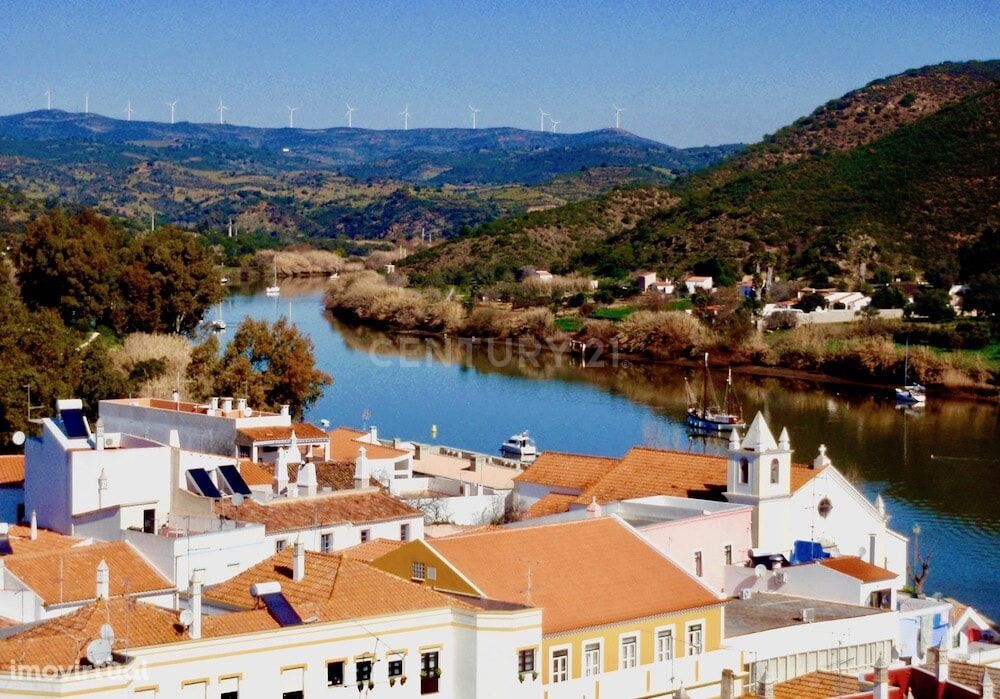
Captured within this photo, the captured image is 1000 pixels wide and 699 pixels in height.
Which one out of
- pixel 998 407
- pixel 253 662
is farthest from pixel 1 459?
pixel 998 407

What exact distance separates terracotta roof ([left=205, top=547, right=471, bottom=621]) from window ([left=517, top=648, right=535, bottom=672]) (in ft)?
2.03

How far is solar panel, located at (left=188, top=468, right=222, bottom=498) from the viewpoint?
71.5ft

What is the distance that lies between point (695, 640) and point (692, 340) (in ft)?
176

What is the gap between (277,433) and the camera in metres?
28.8

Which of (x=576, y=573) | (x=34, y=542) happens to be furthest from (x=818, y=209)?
(x=576, y=573)

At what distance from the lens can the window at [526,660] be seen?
14477mm

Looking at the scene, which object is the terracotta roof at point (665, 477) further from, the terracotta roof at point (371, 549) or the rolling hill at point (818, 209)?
the rolling hill at point (818, 209)

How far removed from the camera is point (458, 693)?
14.2 m

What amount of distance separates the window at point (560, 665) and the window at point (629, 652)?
763 mm

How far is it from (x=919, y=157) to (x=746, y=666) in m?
78.8

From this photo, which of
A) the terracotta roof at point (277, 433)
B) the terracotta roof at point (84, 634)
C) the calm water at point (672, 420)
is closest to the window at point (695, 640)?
the terracotta roof at point (84, 634)

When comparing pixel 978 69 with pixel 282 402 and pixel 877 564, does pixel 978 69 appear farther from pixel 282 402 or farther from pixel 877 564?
pixel 877 564

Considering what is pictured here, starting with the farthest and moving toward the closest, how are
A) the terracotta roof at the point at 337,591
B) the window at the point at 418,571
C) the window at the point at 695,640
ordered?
1. the window at the point at 695,640
2. the window at the point at 418,571
3. the terracotta roof at the point at 337,591

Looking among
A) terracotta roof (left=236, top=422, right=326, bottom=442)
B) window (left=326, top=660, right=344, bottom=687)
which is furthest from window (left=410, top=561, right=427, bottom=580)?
terracotta roof (left=236, top=422, right=326, bottom=442)
